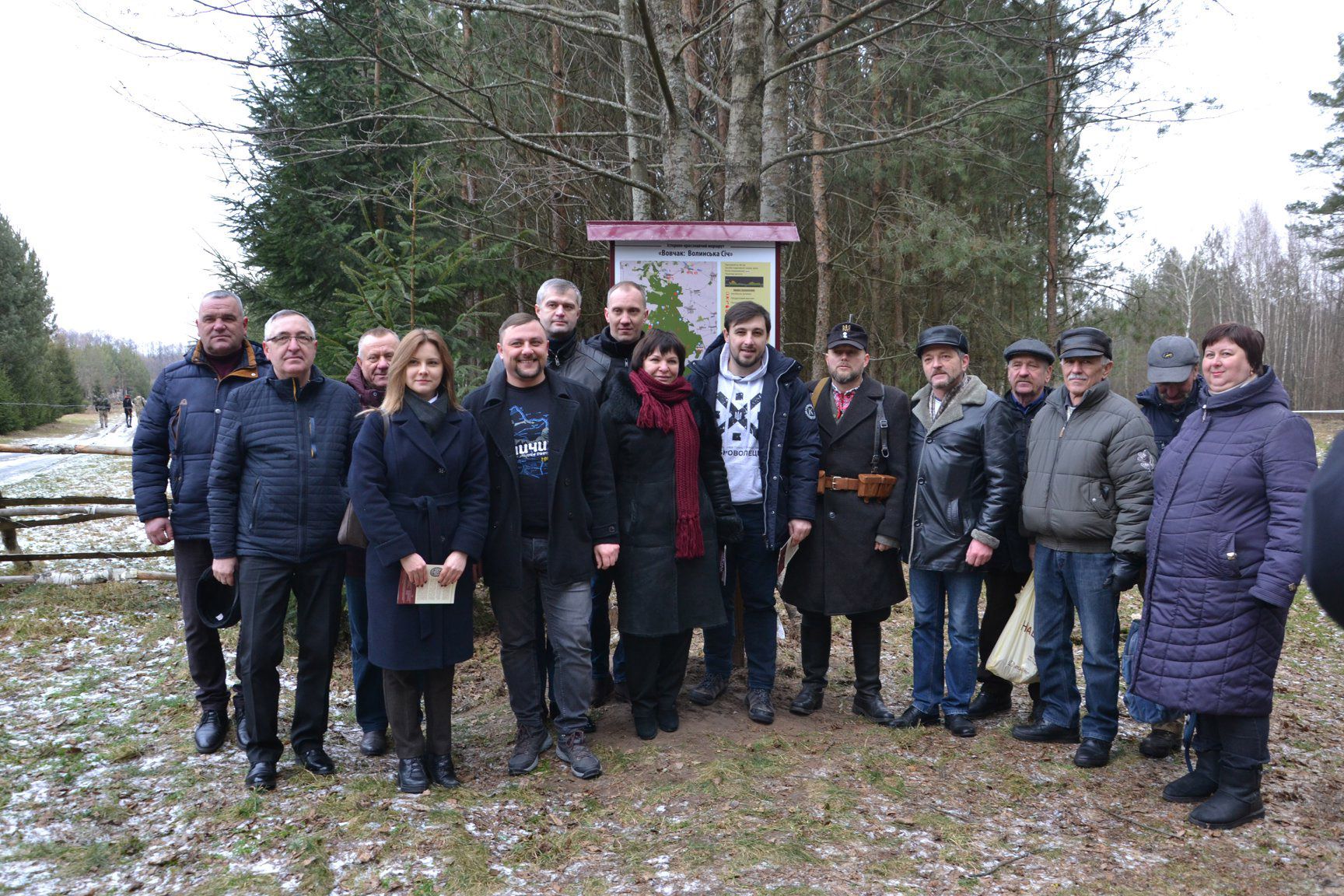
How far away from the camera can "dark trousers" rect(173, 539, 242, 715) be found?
475 centimetres

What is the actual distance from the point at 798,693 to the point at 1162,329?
39.5 feet

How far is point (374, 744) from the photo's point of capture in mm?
4746

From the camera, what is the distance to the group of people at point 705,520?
3961 millimetres

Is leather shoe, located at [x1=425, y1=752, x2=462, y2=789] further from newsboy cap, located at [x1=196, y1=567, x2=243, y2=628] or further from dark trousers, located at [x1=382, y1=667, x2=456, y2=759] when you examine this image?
newsboy cap, located at [x1=196, y1=567, x2=243, y2=628]

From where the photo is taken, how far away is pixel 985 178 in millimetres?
15242

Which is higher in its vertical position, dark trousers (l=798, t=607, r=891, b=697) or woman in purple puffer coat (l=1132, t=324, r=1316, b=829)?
woman in purple puffer coat (l=1132, t=324, r=1316, b=829)

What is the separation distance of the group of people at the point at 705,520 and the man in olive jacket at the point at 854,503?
18 millimetres

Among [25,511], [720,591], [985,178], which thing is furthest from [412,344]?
[985,178]

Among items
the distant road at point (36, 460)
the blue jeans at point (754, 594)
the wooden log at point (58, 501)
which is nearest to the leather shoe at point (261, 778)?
the blue jeans at point (754, 594)

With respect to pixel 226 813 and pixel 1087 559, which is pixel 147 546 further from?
pixel 1087 559

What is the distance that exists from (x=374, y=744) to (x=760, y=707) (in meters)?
2.14

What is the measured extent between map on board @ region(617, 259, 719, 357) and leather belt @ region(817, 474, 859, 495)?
4.03 ft

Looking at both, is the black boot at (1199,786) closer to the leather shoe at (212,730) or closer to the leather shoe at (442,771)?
the leather shoe at (442,771)

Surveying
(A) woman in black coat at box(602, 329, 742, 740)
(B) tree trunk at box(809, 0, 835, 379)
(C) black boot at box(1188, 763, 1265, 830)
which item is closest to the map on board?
→ (A) woman in black coat at box(602, 329, 742, 740)
